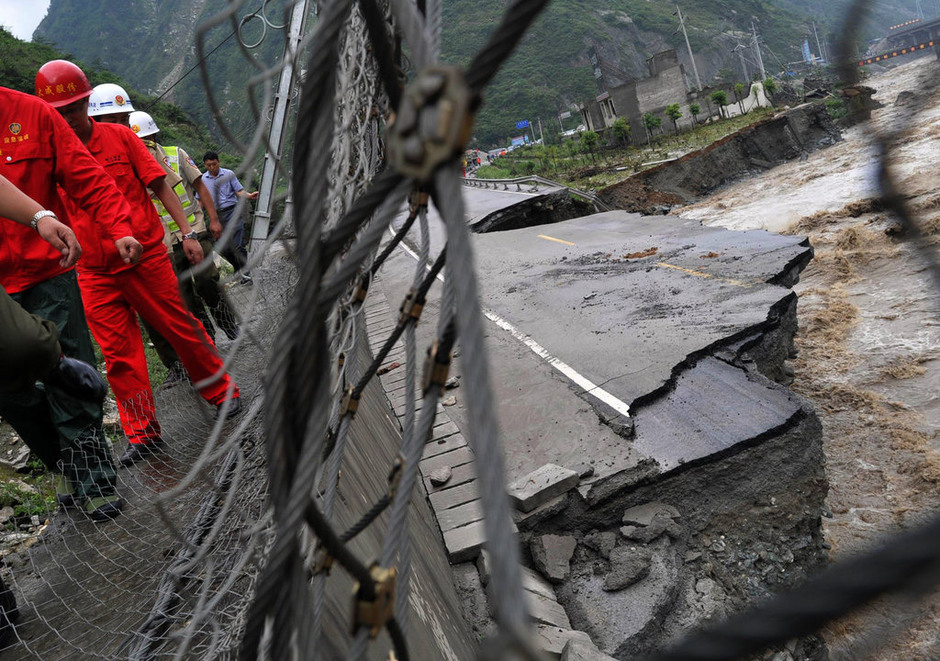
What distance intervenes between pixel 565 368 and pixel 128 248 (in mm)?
3218

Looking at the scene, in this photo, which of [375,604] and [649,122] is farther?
[649,122]

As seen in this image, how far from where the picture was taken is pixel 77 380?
290 centimetres

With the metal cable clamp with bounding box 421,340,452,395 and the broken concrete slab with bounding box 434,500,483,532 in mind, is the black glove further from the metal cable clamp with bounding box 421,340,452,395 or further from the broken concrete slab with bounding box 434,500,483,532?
the metal cable clamp with bounding box 421,340,452,395

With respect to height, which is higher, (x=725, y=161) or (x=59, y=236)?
(x=59, y=236)

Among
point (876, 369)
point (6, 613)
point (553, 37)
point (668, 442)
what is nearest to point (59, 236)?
point (6, 613)

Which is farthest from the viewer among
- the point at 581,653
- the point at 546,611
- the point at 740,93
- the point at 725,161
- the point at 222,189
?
the point at 740,93

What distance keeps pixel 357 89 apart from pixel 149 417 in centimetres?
242

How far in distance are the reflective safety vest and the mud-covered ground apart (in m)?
5.03

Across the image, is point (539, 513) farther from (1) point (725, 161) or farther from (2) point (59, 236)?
(1) point (725, 161)

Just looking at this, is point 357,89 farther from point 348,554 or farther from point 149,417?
point 149,417

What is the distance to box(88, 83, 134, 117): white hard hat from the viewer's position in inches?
187

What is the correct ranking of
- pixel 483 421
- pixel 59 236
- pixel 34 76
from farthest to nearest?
pixel 34 76
pixel 59 236
pixel 483 421

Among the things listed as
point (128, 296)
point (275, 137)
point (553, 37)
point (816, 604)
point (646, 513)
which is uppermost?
point (553, 37)

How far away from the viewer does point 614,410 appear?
4.35m
